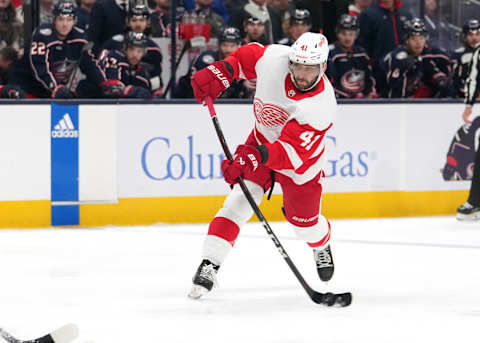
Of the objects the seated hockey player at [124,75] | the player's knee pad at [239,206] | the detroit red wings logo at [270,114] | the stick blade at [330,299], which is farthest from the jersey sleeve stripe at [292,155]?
the seated hockey player at [124,75]

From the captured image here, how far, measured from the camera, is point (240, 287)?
3.97 meters

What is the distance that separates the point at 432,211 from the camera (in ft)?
20.9

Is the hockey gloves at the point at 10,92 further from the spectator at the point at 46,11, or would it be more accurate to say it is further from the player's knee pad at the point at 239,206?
the player's knee pad at the point at 239,206

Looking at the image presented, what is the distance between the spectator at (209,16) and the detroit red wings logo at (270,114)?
268 cm


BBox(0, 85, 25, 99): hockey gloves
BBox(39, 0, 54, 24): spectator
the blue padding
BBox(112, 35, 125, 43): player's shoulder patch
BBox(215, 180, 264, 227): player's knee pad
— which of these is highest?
BBox(39, 0, 54, 24): spectator

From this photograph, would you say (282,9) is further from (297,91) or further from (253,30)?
(297,91)

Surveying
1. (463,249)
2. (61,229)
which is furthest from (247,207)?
(61,229)

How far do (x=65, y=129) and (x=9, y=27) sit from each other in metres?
0.83

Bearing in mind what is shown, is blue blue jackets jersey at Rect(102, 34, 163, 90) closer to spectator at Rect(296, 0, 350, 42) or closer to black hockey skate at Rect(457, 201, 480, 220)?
spectator at Rect(296, 0, 350, 42)

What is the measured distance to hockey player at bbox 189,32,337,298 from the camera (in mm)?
3416

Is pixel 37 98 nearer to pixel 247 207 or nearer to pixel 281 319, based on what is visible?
pixel 247 207

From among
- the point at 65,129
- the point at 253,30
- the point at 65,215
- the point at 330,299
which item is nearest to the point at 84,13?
the point at 65,129

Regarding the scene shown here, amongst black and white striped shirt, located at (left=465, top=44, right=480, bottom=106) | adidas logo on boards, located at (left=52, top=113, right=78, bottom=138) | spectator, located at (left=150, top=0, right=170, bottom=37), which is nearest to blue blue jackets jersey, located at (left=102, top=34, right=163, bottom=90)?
spectator, located at (left=150, top=0, right=170, bottom=37)

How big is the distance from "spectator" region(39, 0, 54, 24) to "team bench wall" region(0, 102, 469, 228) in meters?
0.71
